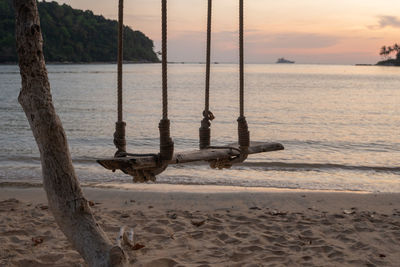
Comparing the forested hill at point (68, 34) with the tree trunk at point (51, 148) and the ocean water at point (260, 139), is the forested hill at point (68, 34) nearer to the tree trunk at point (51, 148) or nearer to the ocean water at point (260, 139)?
the ocean water at point (260, 139)

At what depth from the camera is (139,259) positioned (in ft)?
13.8

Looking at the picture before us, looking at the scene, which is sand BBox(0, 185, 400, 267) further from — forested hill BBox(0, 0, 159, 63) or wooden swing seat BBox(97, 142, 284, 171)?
forested hill BBox(0, 0, 159, 63)

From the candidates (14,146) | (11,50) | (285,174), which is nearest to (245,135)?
(285,174)

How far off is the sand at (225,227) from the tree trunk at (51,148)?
53.2 inches

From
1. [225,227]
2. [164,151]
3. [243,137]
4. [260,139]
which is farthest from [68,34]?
[164,151]

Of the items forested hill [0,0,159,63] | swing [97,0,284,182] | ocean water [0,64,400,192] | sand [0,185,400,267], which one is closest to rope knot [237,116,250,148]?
swing [97,0,284,182]

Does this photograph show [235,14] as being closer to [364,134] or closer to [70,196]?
[70,196]

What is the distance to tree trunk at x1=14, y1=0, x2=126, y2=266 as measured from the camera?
104 inches

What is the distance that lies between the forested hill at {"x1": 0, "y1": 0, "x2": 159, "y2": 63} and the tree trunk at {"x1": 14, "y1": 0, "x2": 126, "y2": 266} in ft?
344

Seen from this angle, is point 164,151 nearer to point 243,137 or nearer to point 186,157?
point 186,157

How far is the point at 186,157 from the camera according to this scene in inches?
122

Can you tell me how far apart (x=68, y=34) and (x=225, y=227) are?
115m

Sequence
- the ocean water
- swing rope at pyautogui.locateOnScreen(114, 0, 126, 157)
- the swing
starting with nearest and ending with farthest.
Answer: the swing
swing rope at pyautogui.locateOnScreen(114, 0, 126, 157)
the ocean water

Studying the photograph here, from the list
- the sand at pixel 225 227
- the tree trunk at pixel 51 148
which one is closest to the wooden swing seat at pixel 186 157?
the tree trunk at pixel 51 148
